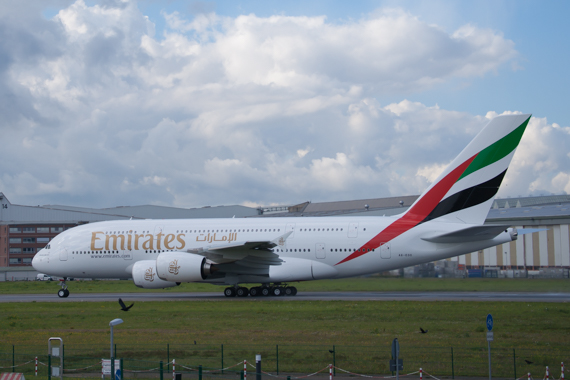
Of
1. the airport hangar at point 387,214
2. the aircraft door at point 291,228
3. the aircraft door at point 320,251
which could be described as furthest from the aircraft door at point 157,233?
the aircraft door at point 320,251

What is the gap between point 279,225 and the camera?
30.4 meters

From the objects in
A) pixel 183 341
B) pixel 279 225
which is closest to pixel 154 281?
pixel 279 225

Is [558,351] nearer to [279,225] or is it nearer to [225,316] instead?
[225,316]

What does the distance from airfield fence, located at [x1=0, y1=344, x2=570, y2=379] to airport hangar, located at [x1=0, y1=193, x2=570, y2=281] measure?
18959 mm

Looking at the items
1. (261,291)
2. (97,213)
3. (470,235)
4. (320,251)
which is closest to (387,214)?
(320,251)

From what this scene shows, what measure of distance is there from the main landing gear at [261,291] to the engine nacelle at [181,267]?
2357 millimetres

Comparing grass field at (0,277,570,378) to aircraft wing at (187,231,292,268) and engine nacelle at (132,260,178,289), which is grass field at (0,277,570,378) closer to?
engine nacelle at (132,260,178,289)

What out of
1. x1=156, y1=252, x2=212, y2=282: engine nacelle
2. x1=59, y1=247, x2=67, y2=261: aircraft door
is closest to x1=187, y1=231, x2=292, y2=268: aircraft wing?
x1=156, y1=252, x2=212, y2=282: engine nacelle

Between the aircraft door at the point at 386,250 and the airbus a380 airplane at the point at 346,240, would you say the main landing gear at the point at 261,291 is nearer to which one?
the airbus a380 airplane at the point at 346,240

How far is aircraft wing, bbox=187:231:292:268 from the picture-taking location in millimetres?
27609

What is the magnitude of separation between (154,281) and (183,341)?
1275 cm

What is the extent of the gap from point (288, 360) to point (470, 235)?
16.4m

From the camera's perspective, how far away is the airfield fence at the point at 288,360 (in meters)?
12.4

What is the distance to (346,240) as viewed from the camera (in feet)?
95.5
